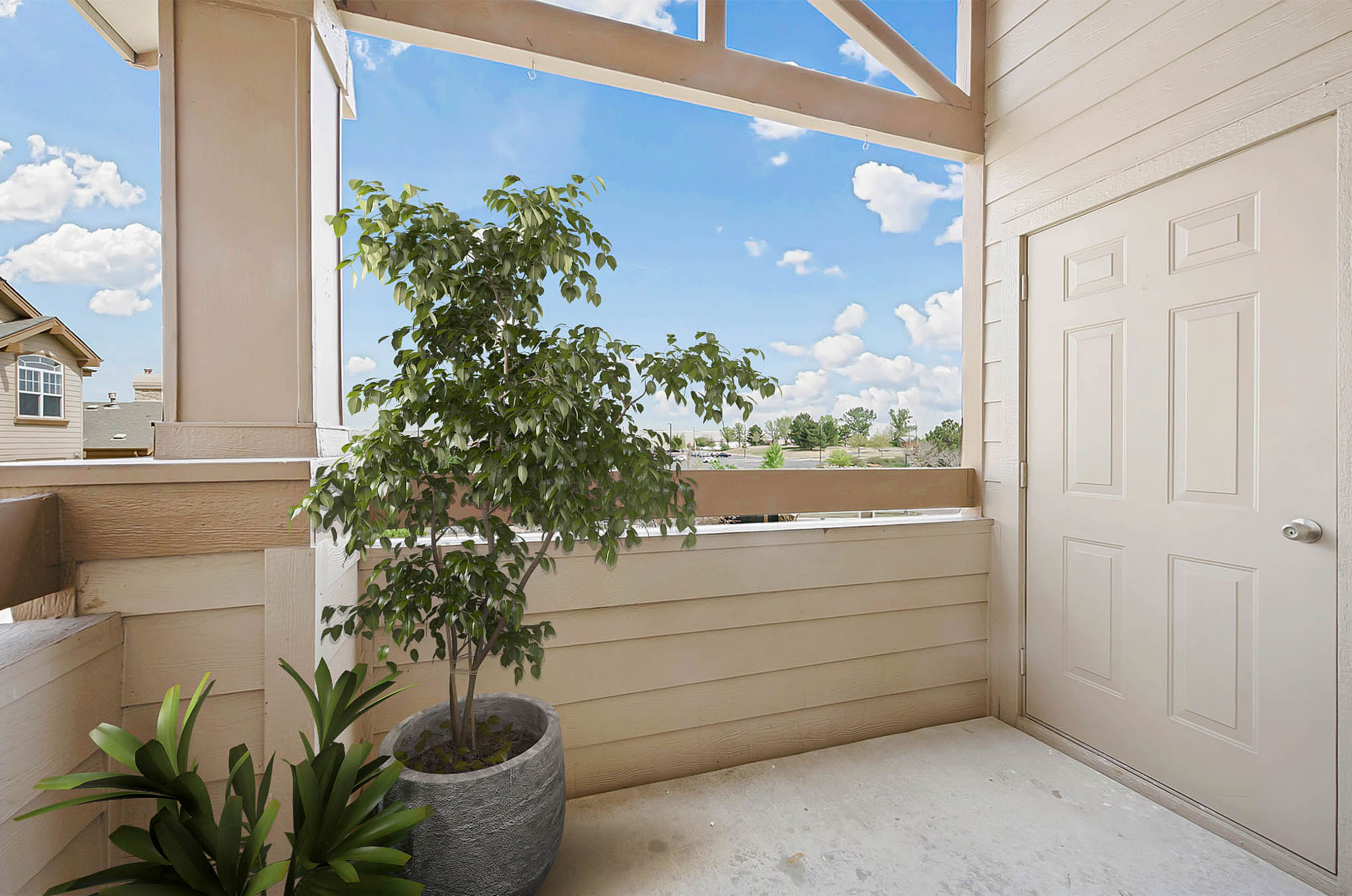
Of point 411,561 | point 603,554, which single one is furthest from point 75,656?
point 603,554

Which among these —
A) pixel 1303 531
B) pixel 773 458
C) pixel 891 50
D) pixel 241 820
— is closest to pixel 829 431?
pixel 773 458

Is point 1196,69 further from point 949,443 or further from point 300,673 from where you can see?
point 300,673

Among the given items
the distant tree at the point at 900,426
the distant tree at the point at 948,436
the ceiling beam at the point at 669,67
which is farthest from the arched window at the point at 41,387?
the distant tree at the point at 948,436

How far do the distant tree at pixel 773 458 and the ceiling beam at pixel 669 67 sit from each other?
4.20 feet

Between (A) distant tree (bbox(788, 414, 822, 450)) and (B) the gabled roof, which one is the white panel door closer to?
(A) distant tree (bbox(788, 414, 822, 450))

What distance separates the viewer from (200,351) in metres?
1.41

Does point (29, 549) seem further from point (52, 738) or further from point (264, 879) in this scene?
point (264, 879)

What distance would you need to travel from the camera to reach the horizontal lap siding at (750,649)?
76.2 inches

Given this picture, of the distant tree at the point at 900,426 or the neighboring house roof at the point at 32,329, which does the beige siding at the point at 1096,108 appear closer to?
the distant tree at the point at 900,426

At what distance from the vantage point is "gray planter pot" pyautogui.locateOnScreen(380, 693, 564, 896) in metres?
1.21

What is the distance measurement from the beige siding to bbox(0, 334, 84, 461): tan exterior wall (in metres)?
2.92

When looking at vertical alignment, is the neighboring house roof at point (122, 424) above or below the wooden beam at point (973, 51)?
below

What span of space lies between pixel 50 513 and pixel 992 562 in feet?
9.56

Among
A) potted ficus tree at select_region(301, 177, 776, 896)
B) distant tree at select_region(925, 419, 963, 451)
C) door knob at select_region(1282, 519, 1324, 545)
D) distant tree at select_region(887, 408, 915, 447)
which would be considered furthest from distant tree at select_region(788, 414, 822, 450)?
door knob at select_region(1282, 519, 1324, 545)
